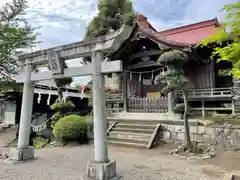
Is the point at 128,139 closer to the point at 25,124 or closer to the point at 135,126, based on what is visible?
the point at 135,126

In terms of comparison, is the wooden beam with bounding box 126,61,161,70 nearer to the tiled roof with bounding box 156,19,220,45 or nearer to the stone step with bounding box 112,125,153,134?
the tiled roof with bounding box 156,19,220,45

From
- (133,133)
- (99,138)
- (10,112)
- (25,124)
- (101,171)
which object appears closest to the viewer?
(101,171)

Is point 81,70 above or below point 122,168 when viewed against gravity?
above

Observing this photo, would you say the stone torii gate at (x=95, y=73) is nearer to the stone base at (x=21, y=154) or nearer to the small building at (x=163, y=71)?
the stone base at (x=21, y=154)

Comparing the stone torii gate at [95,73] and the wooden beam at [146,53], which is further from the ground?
the wooden beam at [146,53]

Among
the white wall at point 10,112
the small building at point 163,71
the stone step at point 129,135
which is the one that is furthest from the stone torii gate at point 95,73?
the white wall at point 10,112

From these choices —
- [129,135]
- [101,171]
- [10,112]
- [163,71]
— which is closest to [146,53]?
[163,71]

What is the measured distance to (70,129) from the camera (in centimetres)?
912

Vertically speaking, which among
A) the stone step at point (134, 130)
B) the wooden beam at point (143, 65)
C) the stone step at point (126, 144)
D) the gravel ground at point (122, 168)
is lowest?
the gravel ground at point (122, 168)

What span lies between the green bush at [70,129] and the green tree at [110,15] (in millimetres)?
6105

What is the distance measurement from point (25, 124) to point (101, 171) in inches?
132

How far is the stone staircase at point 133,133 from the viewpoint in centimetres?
842

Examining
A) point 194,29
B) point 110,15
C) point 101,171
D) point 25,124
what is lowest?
point 101,171

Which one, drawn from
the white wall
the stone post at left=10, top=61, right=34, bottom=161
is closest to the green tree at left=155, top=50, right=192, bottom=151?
Answer: the stone post at left=10, top=61, right=34, bottom=161
